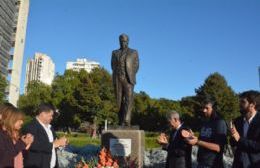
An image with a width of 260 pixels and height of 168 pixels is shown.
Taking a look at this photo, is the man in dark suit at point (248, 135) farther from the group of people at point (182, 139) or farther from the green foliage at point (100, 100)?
the green foliage at point (100, 100)

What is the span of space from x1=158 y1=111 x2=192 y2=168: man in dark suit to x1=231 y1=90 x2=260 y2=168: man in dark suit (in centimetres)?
114

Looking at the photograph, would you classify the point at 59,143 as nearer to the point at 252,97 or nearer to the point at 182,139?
the point at 182,139

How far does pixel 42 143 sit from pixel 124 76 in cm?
402

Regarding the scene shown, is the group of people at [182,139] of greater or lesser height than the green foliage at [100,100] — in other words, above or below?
below

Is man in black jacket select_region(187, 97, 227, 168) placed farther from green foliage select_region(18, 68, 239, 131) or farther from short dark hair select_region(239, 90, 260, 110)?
green foliage select_region(18, 68, 239, 131)

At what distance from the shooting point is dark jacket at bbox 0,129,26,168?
16.1ft

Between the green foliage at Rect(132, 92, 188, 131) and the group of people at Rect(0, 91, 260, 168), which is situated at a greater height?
the green foliage at Rect(132, 92, 188, 131)

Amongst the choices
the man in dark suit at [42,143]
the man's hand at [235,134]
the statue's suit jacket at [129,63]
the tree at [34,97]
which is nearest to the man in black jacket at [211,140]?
the man's hand at [235,134]

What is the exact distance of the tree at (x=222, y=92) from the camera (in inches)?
2084

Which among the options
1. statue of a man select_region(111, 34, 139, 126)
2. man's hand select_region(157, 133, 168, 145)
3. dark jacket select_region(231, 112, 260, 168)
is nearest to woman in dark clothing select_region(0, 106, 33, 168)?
man's hand select_region(157, 133, 168, 145)

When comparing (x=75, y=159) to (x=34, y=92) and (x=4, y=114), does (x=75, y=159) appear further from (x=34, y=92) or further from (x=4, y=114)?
(x=34, y=92)

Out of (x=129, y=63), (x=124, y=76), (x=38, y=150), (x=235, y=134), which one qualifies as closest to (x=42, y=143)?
(x=38, y=150)

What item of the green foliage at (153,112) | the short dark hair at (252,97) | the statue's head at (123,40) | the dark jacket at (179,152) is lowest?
the dark jacket at (179,152)

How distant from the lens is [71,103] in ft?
173
